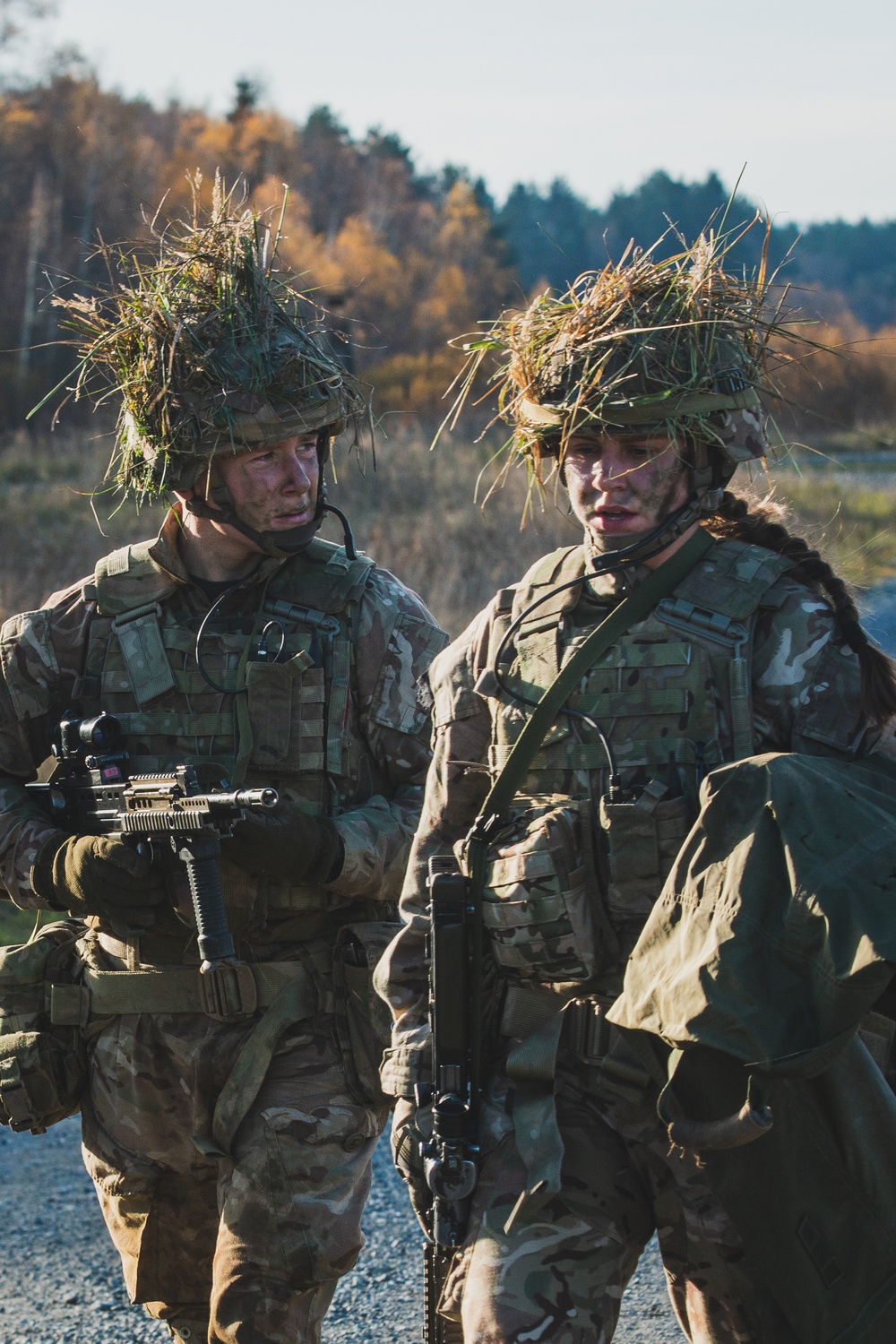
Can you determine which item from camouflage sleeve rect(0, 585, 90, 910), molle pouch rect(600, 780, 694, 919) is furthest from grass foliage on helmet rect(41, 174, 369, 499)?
molle pouch rect(600, 780, 694, 919)

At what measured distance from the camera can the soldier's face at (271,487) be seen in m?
4.26

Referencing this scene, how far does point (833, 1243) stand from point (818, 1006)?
17.4 inches

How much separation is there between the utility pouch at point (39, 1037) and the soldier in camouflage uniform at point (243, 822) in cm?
7

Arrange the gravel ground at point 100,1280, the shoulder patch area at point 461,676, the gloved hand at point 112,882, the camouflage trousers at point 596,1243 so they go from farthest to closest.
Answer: the gravel ground at point 100,1280
the gloved hand at point 112,882
the shoulder patch area at point 461,676
the camouflage trousers at point 596,1243

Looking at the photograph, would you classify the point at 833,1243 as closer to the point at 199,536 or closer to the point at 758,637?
the point at 758,637

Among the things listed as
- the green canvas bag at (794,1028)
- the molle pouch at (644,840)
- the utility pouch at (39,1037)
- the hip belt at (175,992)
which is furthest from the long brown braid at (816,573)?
the utility pouch at (39,1037)

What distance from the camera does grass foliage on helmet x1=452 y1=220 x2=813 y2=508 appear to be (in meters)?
3.36

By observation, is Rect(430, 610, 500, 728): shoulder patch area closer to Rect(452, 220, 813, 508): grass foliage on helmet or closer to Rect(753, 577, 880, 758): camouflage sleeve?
Rect(452, 220, 813, 508): grass foliage on helmet

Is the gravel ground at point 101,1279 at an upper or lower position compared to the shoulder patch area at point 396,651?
lower

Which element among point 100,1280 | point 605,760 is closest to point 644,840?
point 605,760

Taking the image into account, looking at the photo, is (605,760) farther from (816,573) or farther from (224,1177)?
(224,1177)

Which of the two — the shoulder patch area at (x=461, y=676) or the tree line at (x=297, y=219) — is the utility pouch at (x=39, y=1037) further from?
the tree line at (x=297, y=219)

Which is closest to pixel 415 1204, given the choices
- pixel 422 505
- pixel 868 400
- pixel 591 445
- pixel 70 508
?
pixel 591 445

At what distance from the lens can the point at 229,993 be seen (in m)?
4.04
